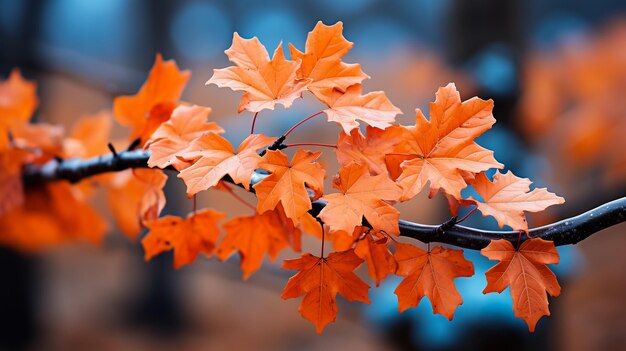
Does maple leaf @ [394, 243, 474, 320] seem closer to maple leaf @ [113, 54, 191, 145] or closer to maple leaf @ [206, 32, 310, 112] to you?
maple leaf @ [206, 32, 310, 112]

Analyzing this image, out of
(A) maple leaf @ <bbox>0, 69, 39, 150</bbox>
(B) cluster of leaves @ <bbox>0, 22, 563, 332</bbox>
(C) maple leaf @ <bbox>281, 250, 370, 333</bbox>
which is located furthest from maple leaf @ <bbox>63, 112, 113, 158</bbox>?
(C) maple leaf @ <bbox>281, 250, 370, 333</bbox>

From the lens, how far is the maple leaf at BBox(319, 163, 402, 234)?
11.4 inches

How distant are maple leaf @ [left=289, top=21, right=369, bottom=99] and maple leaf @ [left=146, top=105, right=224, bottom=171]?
0.22ft

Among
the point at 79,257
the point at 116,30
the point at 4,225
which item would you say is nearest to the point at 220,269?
the point at 4,225

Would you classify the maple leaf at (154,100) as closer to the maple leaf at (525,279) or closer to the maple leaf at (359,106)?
the maple leaf at (359,106)

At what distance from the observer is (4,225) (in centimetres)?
64

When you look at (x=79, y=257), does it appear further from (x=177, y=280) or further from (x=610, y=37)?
(x=610, y=37)

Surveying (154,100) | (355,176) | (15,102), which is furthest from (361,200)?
(15,102)

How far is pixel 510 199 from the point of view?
31 centimetres

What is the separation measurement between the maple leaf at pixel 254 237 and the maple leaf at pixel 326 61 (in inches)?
3.8

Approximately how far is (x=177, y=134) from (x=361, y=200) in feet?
0.45

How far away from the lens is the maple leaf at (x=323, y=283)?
326 mm

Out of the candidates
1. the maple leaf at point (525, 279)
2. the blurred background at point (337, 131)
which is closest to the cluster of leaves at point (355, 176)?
the maple leaf at point (525, 279)

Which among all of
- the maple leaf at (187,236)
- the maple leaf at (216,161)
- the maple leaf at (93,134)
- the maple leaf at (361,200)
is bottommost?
the maple leaf at (93,134)
